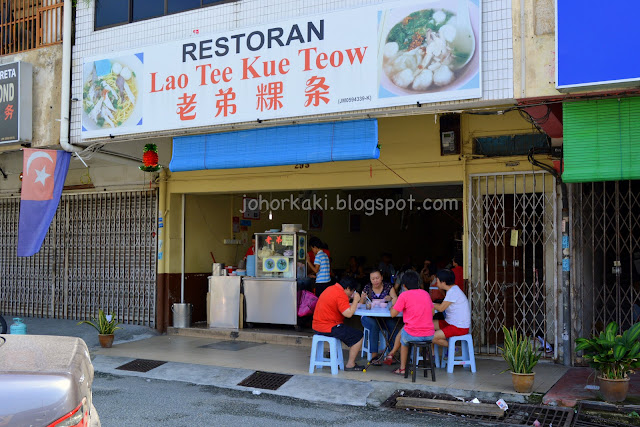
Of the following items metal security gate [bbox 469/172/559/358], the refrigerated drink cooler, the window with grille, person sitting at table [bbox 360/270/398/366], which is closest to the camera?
person sitting at table [bbox 360/270/398/366]

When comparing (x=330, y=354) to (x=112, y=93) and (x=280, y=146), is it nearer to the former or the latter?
(x=280, y=146)

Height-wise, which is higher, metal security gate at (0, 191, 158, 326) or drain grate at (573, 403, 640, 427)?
metal security gate at (0, 191, 158, 326)

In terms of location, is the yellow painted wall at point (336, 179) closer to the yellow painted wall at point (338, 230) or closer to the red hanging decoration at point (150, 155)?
the yellow painted wall at point (338, 230)

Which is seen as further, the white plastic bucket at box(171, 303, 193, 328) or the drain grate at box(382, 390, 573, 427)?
the white plastic bucket at box(171, 303, 193, 328)

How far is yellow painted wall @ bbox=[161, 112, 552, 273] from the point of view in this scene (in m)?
8.62

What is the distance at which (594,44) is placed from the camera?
595cm

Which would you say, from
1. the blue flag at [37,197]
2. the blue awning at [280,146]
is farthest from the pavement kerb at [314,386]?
the blue awning at [280,146]

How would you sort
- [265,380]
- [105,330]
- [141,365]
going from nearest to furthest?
[265,380] → [141,365] → [105,330]

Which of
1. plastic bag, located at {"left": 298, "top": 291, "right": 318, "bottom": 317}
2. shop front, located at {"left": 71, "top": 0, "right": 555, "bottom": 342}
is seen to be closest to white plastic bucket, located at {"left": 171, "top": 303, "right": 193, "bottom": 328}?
shop front, located at {"left": 71, "top": 0, "right": 555, "bottom": 342}

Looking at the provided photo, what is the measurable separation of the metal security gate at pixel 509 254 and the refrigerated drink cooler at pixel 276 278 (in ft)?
10.8

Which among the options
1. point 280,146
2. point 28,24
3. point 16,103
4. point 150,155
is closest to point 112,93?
point 150,155

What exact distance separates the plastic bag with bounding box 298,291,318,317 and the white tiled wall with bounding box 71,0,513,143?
4536mm

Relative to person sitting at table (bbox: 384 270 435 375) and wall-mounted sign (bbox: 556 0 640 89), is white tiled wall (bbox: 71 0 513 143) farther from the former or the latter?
person sitting at table (bbox: 384 270 435 375)

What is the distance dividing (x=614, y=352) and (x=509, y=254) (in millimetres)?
2746
